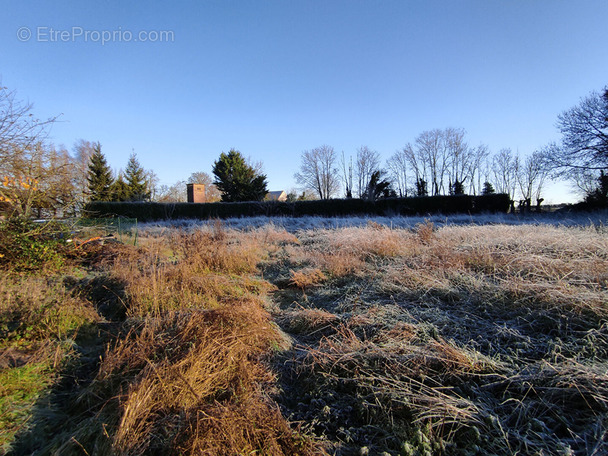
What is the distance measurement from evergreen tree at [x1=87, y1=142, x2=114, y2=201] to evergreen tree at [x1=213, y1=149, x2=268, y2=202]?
33.6 feet

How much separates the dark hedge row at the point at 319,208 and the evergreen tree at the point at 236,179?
775 cm

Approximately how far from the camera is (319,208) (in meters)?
19.0

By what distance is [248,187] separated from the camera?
2656 centimetres

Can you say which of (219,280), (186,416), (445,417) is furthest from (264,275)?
(445,417)

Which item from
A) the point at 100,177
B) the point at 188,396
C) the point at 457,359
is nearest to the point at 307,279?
the point at 457,359

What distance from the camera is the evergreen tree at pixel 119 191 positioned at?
25.6 meters

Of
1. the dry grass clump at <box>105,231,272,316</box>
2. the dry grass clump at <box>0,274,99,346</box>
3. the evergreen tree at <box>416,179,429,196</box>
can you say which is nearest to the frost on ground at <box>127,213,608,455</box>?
the dry grass clump at <box>105,231,272,316</box>

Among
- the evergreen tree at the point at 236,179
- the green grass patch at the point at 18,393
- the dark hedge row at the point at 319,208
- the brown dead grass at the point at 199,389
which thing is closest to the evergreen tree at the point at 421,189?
the dark hedge row at the point at 319,208

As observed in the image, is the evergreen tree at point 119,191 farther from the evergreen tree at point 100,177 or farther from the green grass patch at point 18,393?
the green grass patch at point 18,393

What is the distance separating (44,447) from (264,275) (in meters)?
4.15

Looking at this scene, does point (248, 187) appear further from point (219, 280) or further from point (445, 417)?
point (445, 417)

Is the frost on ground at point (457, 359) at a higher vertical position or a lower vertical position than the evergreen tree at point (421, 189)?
lower

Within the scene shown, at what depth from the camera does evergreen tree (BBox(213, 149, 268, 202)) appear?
26391mm

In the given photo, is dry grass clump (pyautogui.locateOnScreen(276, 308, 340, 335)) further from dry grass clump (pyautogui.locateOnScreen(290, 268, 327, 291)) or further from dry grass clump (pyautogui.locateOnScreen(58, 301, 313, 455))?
dry grass clump (pyautogui.locateOnScreen(290, 268, 327, 291))
